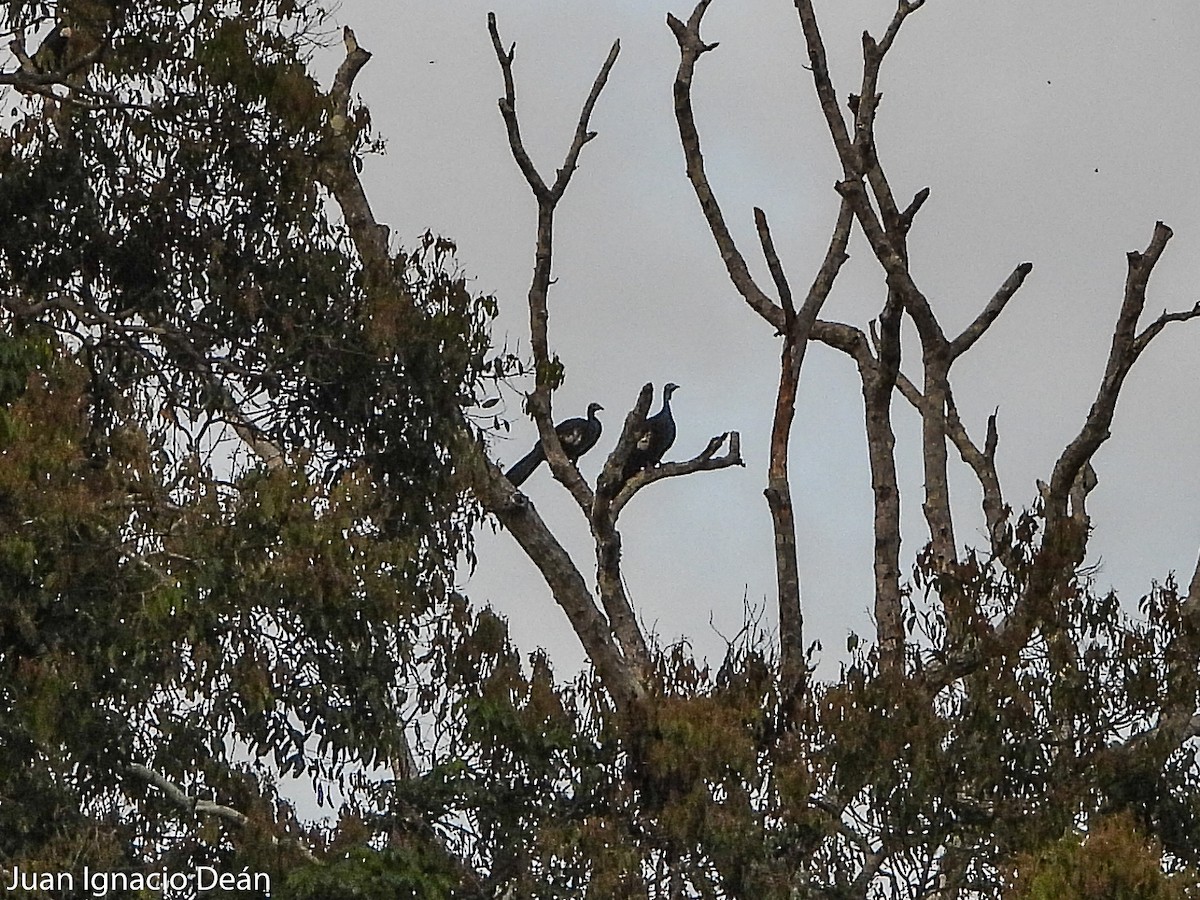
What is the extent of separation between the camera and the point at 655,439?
12.5 metres

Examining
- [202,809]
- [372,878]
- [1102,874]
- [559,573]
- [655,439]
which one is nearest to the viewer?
[1102,874]

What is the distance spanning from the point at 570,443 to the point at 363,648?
11.7ft

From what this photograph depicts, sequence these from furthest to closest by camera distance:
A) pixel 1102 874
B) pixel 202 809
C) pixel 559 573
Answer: pixel 559 573 < pixel 202 809 < pixel 1102 874

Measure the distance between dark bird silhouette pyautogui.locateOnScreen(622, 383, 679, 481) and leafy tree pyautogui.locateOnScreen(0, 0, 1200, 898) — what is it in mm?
1037

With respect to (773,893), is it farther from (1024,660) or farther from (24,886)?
(24,886)

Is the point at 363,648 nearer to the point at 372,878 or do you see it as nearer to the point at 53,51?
the point at 372,878

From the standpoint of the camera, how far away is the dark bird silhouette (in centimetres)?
1144

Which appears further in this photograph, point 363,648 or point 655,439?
point 655,439

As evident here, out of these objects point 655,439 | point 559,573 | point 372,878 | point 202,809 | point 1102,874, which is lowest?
point 1102,874

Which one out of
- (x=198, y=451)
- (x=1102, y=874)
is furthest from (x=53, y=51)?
(x=1102, y=874)

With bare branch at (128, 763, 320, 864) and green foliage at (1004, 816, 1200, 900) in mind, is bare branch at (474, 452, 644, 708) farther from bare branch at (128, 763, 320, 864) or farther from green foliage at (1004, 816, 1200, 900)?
green foliage at (1004, 816, 1200, 900)

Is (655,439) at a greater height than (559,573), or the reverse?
(655,439)

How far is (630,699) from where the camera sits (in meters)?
9.91

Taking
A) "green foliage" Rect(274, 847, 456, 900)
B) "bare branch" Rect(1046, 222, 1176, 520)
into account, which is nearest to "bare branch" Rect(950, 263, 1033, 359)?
"bare branch" Rect(1046, 222, 1176, 520)
